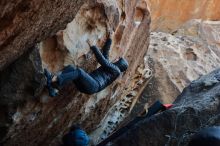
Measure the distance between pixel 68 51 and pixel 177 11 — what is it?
36.0 feet

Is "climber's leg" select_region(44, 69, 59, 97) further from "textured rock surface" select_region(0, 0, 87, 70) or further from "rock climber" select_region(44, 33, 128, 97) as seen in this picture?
"textured rock surface" select_region(0, 0, 87, 70)

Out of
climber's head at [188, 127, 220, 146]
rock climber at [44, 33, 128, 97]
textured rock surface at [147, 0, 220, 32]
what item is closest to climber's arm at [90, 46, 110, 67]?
rock climber at [44, 33, 128, 97]

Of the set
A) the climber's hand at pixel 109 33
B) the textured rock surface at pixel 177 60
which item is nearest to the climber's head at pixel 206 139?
the climber's hand at pixel 109 33

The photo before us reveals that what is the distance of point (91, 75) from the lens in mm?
6117

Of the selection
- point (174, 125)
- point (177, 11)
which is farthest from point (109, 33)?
point (177, 11)

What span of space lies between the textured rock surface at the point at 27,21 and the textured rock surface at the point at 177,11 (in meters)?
11.3

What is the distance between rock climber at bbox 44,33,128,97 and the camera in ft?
17.6

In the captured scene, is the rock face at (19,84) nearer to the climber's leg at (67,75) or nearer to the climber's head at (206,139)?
the climber's leg at (67,75)

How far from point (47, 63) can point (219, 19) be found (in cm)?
1153

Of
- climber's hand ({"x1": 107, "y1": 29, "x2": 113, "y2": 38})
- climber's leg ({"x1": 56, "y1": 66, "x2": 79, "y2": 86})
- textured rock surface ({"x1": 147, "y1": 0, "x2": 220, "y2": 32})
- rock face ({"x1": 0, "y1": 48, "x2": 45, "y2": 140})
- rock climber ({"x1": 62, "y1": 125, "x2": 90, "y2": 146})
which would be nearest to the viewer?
rock face ({"x1": 0, "y1": 48, "x2": 45, "y2": 140})

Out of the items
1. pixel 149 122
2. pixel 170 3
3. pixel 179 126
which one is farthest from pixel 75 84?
pixel 170 3

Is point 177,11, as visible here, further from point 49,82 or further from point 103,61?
point 49,82

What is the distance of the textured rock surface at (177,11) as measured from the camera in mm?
15906

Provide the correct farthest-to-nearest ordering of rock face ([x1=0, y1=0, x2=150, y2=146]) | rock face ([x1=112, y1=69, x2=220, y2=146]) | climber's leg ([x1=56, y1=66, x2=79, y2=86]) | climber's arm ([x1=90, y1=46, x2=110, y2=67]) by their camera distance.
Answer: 1. rock face ([x1=112, y1=69, x2=220, y2=146])
2. climber's arm ([x1=90, y1=46, x2=110, y2=67])
3. climber's leg ([x1=56, y1=66, x2=79, y2=86])
4. rock face ([x1=0, y1=0, x2=150, y2=146])
